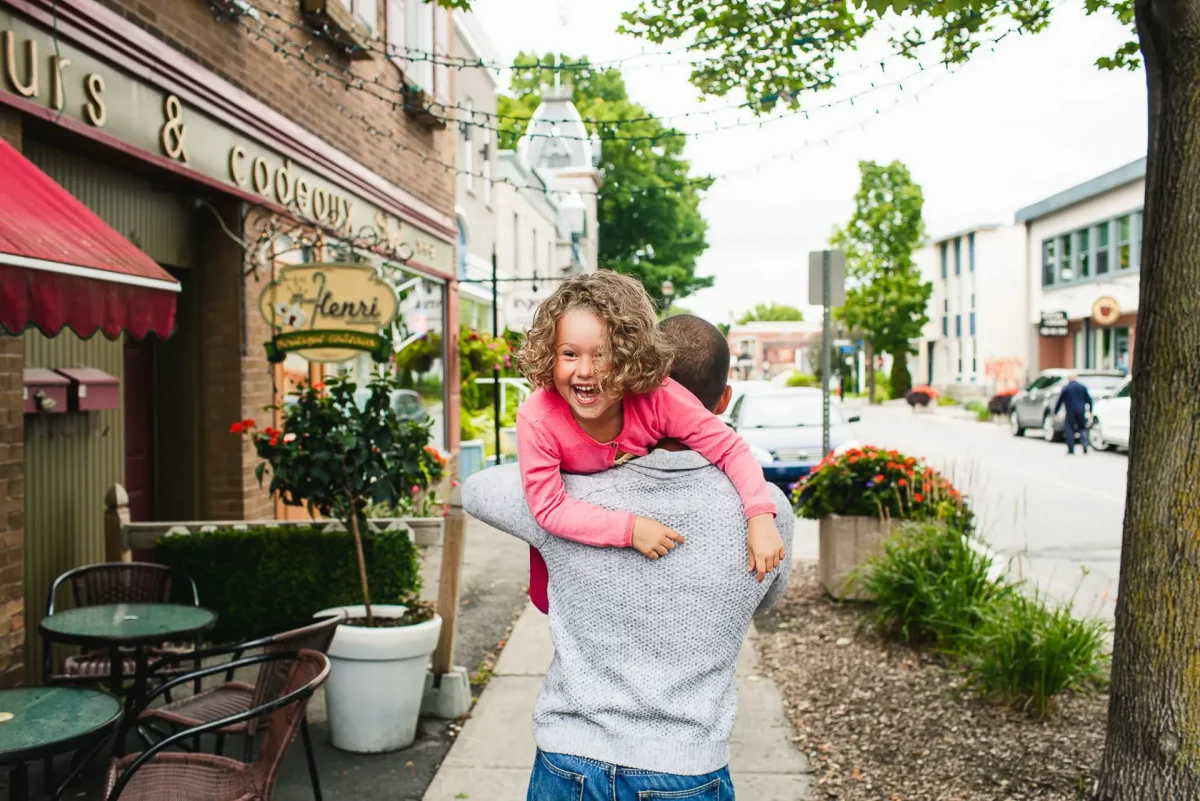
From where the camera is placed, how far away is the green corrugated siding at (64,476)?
20.1 ft

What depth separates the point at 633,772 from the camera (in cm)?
188

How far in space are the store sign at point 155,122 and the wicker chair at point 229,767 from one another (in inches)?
132

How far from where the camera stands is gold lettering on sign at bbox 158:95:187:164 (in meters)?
6.94

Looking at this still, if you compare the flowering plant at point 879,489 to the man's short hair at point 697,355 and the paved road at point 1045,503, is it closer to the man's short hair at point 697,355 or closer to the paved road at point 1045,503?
the paved road at point 1045,503

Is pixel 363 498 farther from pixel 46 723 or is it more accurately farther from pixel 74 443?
pixel 46 723

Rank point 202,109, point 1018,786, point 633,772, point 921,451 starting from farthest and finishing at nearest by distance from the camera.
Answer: point 921,451 < point 202,109 < point 1018,786 < point 633,772

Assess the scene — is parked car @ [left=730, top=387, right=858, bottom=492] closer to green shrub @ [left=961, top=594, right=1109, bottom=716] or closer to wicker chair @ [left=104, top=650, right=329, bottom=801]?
green shrub @ [left=961, top=594, right=1109, bottom=716]

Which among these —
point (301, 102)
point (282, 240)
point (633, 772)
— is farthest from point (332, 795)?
point (301, 102)

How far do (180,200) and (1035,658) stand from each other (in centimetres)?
622

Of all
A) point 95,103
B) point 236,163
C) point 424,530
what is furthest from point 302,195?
point 424,530

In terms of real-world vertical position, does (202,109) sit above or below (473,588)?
above

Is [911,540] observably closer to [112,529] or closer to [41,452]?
[112,529]

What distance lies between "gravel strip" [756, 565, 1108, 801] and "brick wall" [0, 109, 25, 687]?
3.80 metres

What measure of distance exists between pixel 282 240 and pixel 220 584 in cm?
338
